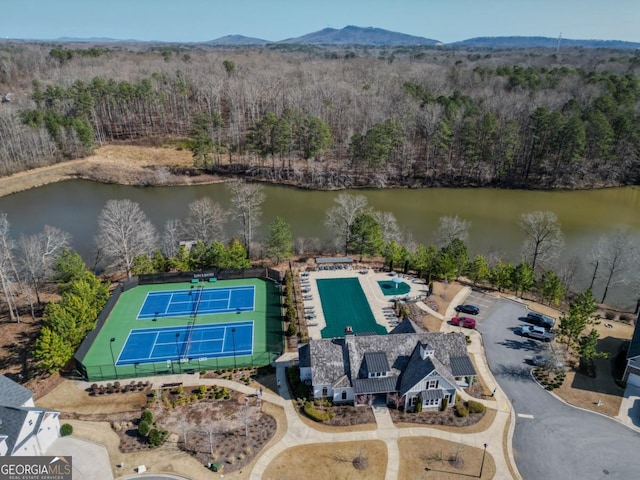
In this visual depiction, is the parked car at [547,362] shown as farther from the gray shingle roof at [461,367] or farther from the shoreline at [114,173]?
the shoreline at [114,173]

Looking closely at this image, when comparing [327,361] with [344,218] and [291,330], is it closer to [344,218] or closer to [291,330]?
[291,330]

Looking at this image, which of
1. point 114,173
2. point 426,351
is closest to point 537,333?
point 426,351

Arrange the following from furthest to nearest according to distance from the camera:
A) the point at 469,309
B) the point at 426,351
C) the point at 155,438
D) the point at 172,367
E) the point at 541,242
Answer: the point at 541,242 < the point at 469,309 < the point at 172,367 < the point at 426,351 < the point at 155,438

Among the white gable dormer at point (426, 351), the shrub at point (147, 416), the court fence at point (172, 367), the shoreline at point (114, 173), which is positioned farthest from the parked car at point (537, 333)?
the shoreline at point (114, 173)

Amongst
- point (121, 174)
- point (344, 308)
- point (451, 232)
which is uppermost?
point (451, 232)

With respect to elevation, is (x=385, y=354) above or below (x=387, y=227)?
below

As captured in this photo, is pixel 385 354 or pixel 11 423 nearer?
pixel 11 423

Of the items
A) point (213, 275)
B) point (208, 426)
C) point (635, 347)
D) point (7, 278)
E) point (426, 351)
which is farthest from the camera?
point (213, 275)
